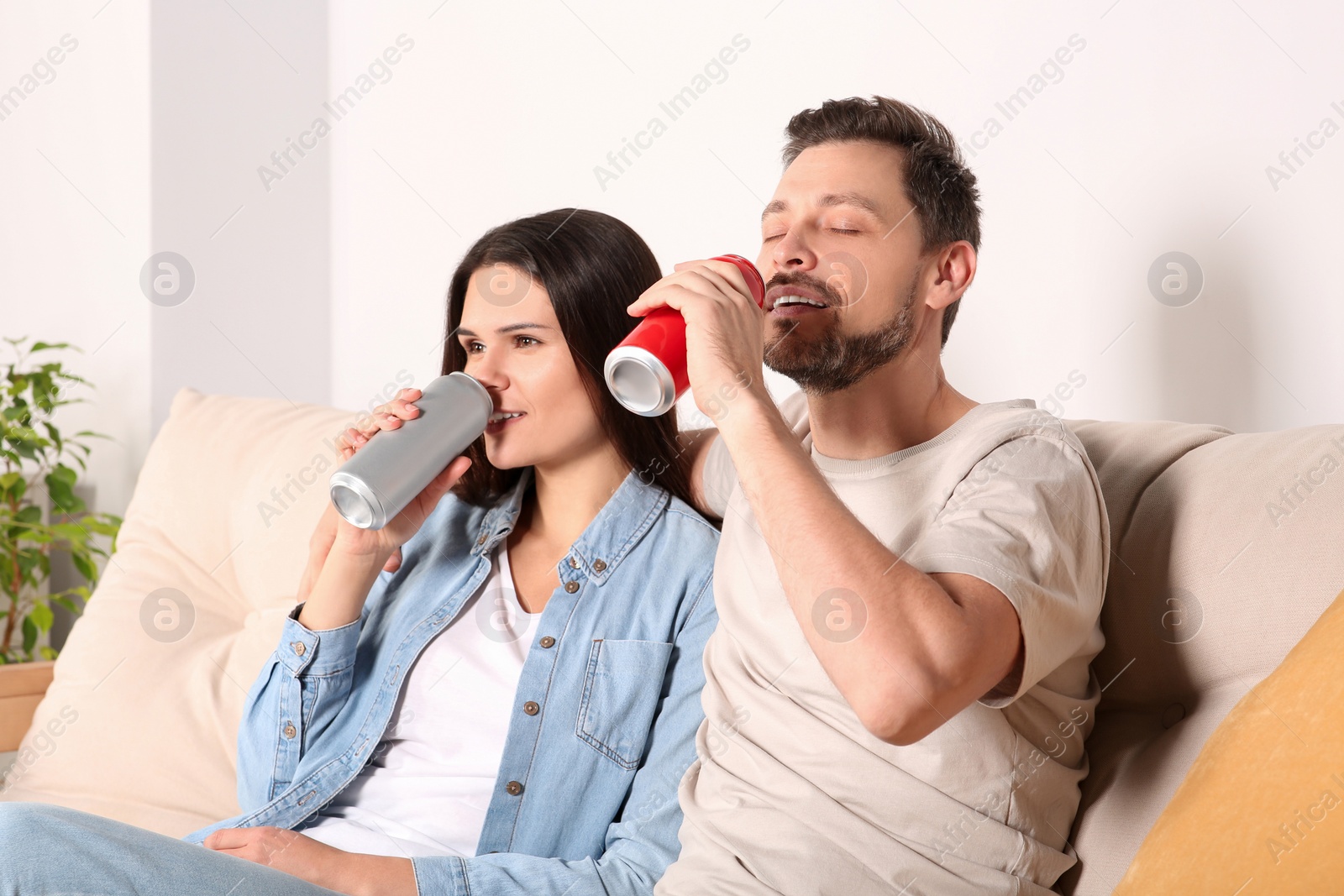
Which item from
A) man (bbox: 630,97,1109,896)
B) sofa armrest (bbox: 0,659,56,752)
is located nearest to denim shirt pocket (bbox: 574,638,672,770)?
man (bbox: 630,97,1109,896)

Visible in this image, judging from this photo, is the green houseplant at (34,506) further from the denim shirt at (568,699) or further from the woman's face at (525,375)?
the woman's face at (525,375)

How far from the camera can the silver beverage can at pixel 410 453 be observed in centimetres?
104

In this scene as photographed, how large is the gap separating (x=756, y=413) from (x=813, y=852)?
14.8 inches

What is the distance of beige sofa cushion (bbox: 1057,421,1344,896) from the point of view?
88 centimetres

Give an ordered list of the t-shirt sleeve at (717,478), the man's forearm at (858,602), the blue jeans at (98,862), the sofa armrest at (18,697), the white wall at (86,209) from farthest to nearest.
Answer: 1. the white wall at (86,209)
2. the sofa armrest at (18,697)
3. the t-shirt sleeve at (717,478)
4. the blue jeans at (98,862)
5. the man's forearm at (858,602)

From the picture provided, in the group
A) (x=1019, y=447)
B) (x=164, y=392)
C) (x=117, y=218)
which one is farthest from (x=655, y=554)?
(x=117, y=218)

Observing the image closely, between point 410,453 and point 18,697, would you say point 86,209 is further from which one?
point 410,453

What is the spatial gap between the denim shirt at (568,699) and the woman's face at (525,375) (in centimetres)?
12

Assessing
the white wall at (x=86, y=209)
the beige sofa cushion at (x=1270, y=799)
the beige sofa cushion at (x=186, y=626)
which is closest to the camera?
the beige sofa cushion at (x=1270, y=799)

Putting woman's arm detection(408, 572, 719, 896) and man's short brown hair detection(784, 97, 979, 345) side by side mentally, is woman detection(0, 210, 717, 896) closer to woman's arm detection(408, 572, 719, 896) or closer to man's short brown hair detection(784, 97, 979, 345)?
woman's arm detection(408, 572, 719, 896)

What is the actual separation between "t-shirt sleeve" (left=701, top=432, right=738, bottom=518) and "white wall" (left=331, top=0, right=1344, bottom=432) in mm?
392

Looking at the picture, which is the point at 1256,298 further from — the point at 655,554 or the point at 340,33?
the point at 340,33

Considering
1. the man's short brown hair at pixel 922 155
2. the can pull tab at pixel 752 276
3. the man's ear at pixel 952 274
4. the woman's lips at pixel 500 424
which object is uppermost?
the man's short brown hair at pixel 922 155

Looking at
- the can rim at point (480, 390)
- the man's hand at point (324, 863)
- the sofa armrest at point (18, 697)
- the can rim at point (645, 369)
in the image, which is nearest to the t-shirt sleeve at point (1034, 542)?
the can rim at point (645, 369)
